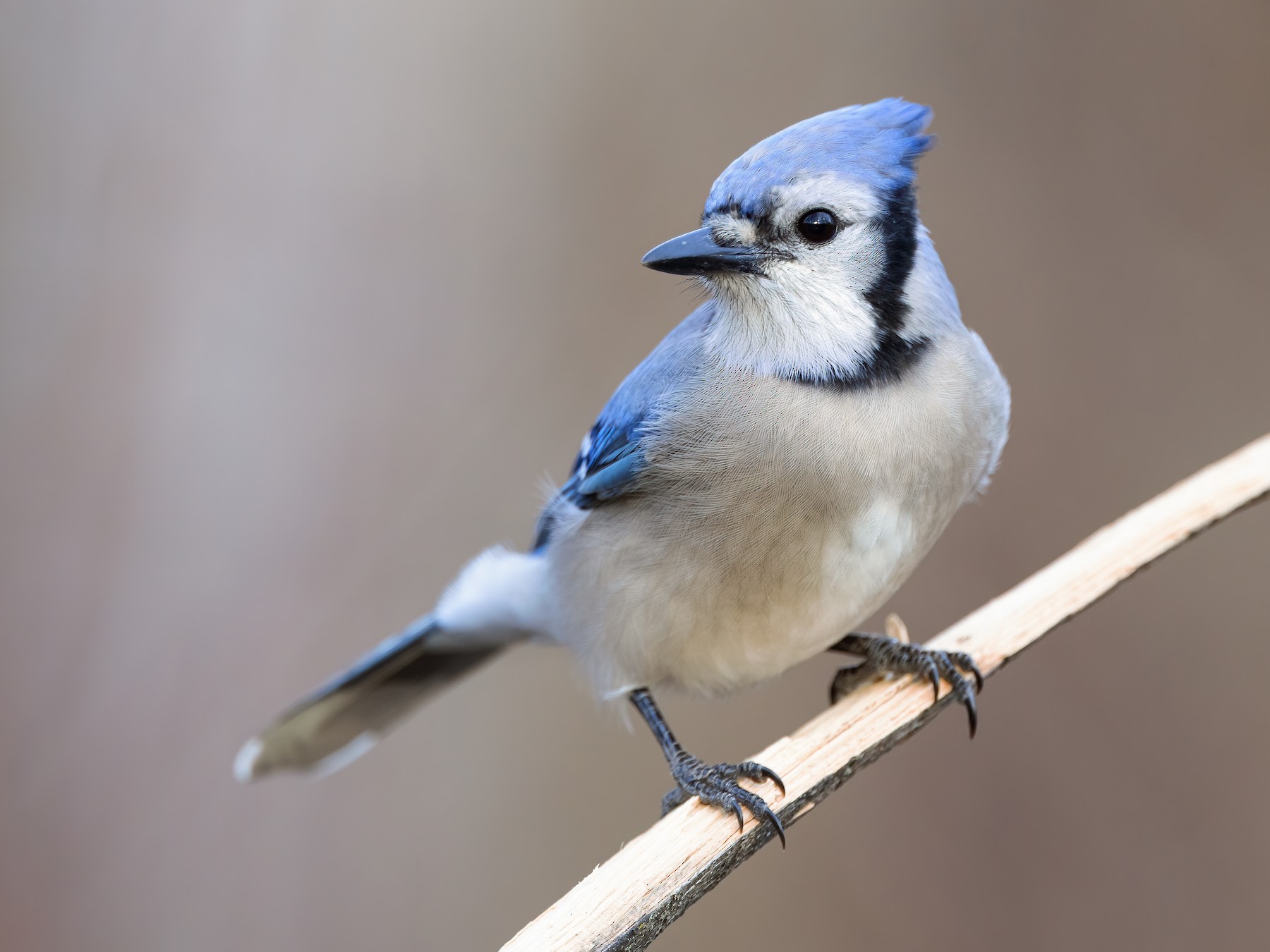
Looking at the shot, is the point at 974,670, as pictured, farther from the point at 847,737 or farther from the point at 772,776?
the point at 772,776

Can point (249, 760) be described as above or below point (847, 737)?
above

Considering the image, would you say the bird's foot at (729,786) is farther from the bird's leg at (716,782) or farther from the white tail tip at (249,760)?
the white tail tip at (249,760)

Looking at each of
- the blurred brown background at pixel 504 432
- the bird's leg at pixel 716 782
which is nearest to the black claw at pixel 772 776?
the bird's leg at pixel 716 782

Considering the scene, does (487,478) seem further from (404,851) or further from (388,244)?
(404,851)

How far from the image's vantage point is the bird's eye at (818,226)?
1.77 meters

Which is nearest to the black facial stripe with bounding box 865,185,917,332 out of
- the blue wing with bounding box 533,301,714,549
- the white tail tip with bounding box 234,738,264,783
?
the blue wing with bounding box 533,301,714,549

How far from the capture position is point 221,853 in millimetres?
3248

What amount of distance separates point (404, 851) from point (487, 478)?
107 centimetres

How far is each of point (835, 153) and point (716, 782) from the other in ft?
3.28

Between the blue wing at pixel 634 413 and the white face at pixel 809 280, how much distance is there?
144 mm

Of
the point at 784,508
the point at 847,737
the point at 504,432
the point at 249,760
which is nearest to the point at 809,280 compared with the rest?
the point at 784,508

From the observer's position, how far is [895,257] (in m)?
1.87

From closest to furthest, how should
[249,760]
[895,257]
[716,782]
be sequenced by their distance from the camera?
[895,257] < [716,782] < [249,760]

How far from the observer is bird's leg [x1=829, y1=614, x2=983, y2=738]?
88.0 inches
